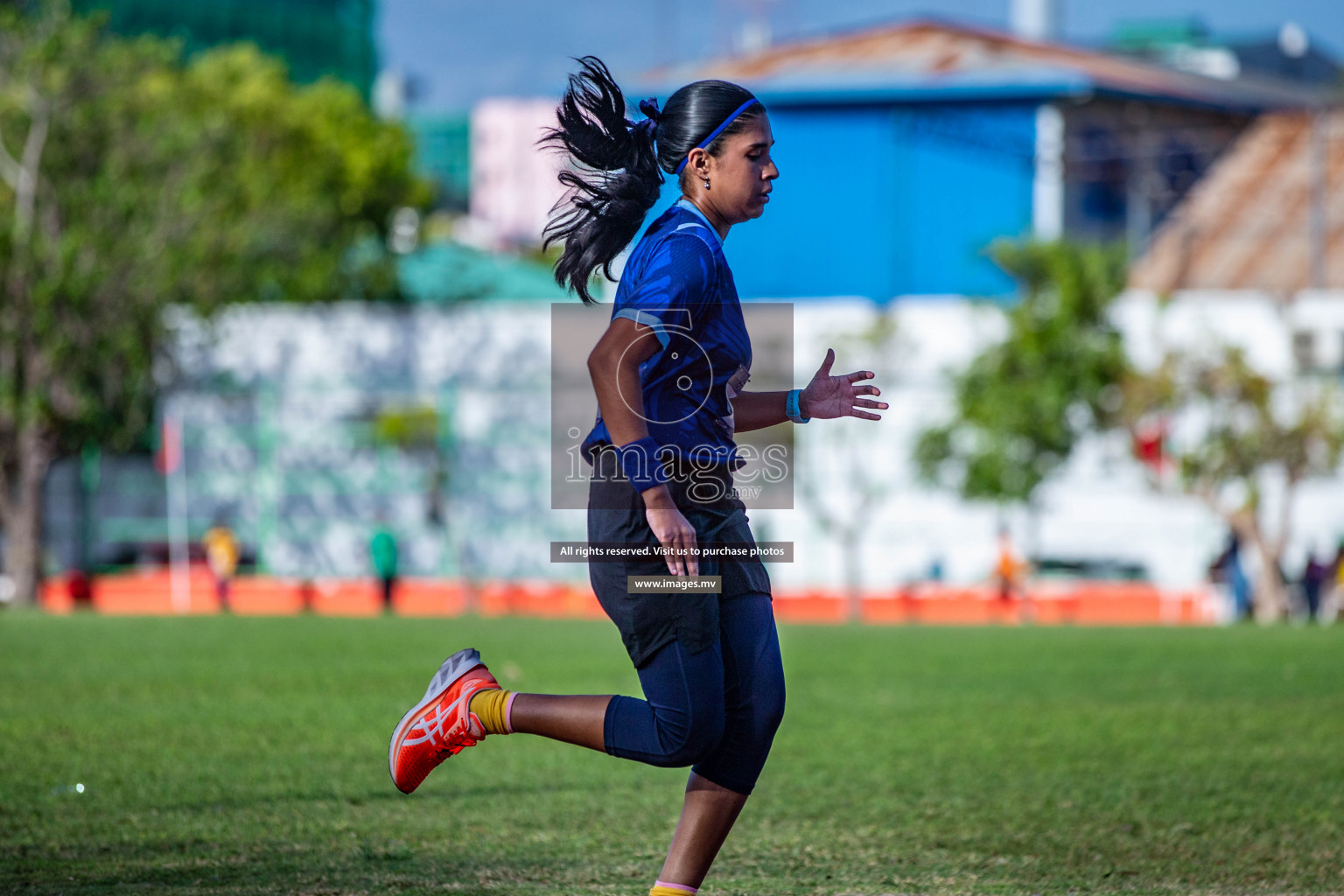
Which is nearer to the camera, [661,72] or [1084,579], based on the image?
[1084,579]

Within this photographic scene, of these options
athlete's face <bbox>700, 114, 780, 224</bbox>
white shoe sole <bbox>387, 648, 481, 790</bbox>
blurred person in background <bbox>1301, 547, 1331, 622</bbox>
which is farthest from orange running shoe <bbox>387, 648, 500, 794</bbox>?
blurred person in background <bbox>1301, 547, 1331, 622</bbox>

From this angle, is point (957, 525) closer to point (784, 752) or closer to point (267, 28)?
point (784, 752)

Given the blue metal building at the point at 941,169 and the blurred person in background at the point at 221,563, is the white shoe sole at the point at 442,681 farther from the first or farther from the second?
the blue metal building at the point at 941,169

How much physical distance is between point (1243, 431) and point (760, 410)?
24042 millimetres

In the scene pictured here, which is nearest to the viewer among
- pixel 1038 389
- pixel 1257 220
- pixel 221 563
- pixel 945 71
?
pixel 221 563

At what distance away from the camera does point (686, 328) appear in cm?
397

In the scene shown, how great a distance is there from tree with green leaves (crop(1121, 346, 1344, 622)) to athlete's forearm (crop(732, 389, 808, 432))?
23.1 meters

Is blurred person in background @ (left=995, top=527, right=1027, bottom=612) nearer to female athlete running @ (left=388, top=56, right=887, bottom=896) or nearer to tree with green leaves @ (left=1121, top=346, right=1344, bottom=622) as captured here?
tree with green leaves @ (left=1121, top=346, right=1344, bottom=622)

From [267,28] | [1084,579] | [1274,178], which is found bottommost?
[1084,579]

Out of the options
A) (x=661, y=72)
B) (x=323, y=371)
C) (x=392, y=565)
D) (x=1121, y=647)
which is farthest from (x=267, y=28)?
(x=1121, y=647)

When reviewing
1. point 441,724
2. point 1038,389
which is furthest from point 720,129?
point 1038,389

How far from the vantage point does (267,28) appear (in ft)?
211

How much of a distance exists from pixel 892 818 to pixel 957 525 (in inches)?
988

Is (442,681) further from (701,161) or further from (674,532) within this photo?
(701,161)
